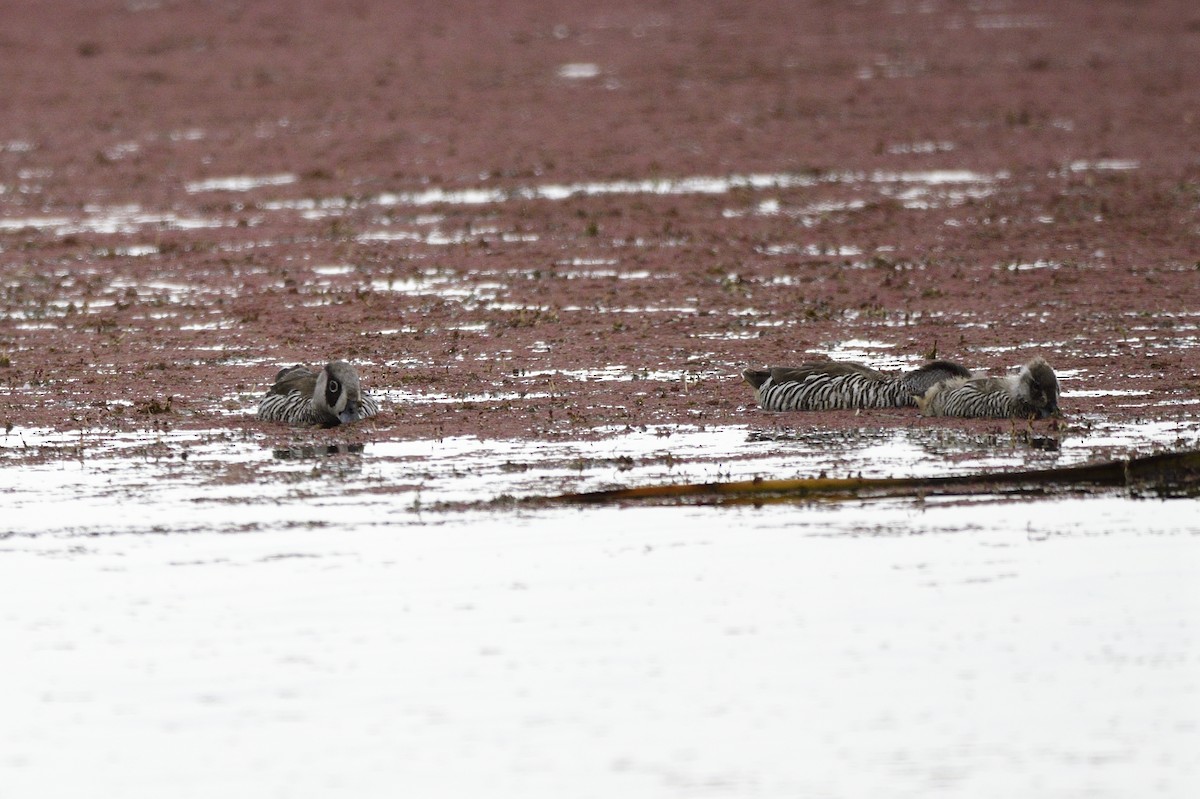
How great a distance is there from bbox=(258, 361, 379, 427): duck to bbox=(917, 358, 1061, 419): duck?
3.53 metres

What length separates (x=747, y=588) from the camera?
8.98 metres

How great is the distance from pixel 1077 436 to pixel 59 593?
5.94 meters

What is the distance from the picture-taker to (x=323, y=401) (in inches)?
493

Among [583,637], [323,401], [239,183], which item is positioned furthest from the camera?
[239,183]

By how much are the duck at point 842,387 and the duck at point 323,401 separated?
2.57 metres

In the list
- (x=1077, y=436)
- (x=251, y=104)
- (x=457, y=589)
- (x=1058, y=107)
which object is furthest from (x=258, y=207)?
(x=457, y=589)

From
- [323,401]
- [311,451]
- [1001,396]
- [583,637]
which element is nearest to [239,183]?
[323,401]

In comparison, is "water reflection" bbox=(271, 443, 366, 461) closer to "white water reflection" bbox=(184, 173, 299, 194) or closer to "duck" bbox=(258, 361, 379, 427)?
"duck" bbox=(258, 361, 379, 427)

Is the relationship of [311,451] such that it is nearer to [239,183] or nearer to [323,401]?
[323,401]

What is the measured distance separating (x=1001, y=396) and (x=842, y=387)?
40.3 inches

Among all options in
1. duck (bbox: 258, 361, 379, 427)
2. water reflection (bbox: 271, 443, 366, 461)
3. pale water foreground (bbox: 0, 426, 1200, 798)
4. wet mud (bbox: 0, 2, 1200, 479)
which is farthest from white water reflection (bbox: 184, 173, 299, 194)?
pale water foreground (bbox: 0, 426, 1200, 798)

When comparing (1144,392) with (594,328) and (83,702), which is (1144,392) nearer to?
(594,328)

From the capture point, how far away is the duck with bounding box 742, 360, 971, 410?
42.0 ft

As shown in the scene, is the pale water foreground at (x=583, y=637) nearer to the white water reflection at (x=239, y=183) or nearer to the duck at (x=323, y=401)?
the duck at (x=323, y=401)
